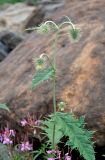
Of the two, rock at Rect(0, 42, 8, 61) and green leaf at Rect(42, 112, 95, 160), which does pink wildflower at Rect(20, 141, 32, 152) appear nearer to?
green leaf at Rect(42, 112, 95, 160)

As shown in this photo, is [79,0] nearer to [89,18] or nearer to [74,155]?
[89,18]

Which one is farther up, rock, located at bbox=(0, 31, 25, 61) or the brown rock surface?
rock, located at bbox=(0, 31, 25, 61)

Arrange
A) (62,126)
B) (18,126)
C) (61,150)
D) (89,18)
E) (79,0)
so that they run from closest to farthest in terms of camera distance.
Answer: (62,126) → (61,150) → (18,126) → (89,18) → (79,0)

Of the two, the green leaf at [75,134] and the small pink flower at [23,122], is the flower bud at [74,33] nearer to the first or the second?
the green leaf at [75,134]

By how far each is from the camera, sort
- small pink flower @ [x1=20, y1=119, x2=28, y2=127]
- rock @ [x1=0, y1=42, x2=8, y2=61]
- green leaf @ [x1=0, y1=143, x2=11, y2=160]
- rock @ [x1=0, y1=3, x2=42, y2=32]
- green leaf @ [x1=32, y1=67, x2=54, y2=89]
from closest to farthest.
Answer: green leaf @ [x1=32, y1=67, x2=54, y2=89]
green leaf @ [x1=0, y1=143, x2=11, y2=160]
small pink flower @ [x1=20, y1=119, x2=28, y2=127]
rock @ [x1=0, y1=42, x2=8, y2=61]
rock @ [x1=0, y1=3, x2=42, y2=32]

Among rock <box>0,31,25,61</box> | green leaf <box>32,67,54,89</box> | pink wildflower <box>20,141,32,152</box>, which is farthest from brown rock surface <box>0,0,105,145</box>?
rock <box>0,31,25,61</box>

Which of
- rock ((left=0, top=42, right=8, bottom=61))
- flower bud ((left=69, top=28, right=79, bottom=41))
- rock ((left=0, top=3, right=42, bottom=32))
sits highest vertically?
rock ((left=0, top=3, right=42, bottom=32))

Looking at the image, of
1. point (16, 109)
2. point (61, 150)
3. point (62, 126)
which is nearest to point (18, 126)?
point (16, 109)

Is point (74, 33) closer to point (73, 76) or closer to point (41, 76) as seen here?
point (41, 76)
